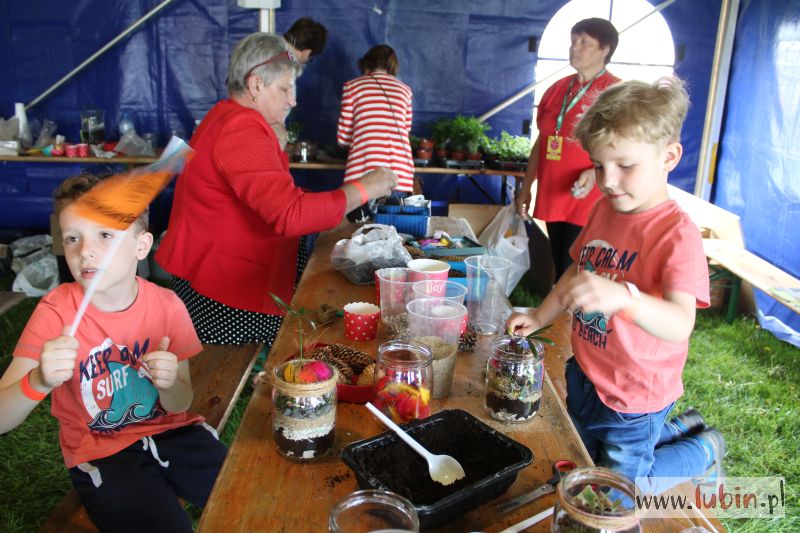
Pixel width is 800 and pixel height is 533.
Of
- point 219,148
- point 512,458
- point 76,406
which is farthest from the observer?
point 219,148

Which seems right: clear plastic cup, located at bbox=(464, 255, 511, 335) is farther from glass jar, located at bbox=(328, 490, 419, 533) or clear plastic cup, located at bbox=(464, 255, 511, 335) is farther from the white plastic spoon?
glass jar, located at bbox=(328, 490, 419, 533)

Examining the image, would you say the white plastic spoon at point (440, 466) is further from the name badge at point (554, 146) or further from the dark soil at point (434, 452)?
the name badge at point (554, 146)

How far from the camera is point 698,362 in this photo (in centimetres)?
411

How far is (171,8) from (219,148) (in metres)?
3.78

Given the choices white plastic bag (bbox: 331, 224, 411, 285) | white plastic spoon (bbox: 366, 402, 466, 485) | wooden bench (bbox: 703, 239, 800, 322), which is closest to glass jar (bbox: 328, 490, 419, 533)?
white plastic spoon (bbox: 366, 402, 466, 485)

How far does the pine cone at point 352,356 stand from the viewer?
1.60 metres

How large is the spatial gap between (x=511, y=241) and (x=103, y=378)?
3039 millimetres

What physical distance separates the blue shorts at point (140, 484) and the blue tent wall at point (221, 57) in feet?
14.7

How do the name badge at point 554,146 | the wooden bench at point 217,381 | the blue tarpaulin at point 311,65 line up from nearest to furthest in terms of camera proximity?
the wooden bench at point 217,381 → the name badge at point 554,146 → the blue tarpaulin at point 311,65

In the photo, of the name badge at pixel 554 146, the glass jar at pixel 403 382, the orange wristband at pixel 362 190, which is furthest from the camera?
the name badge at pixel 554 146

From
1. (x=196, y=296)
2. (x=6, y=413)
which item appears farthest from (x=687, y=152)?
(x=6, y=413)

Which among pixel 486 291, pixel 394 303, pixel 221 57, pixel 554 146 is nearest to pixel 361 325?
pixel 394 303

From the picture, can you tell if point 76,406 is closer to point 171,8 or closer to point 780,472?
point 780,472

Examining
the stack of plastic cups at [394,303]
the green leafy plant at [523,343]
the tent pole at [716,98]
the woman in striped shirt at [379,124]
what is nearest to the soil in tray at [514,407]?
the green leafy plant at [523,343]
